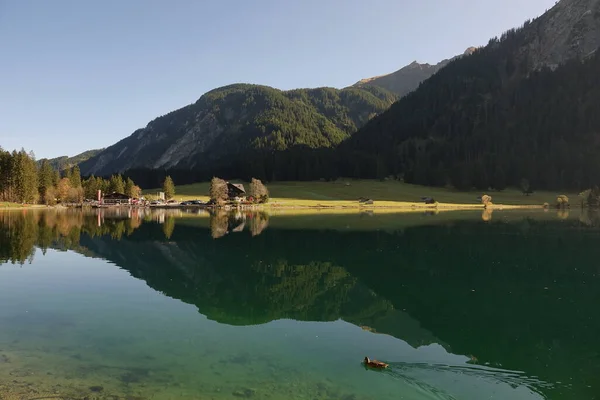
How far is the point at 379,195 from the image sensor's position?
16762 cm

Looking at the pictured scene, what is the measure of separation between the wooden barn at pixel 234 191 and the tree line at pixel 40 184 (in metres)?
39.6

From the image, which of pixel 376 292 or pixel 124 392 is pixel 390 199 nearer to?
pixel 376 292

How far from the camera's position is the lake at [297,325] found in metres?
12.5

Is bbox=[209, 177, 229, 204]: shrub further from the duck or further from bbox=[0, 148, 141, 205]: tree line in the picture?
the duck

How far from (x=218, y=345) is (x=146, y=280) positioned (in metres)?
14.5

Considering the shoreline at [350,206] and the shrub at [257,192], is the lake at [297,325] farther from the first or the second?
the shrub at [257,192]

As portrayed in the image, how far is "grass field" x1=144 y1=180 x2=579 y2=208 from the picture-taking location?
15312cm

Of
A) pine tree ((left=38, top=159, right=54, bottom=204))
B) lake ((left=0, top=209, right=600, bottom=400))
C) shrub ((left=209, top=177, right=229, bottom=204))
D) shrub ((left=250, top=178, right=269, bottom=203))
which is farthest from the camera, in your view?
shrub ((left=250, top=178, right=269, bottom=203))

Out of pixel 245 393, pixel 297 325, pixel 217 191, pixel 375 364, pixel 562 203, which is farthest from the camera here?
pixel 562 203

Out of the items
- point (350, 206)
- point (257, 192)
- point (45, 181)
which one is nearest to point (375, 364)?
point (350, 206)

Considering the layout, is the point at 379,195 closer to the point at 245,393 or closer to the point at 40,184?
the point at 40,184

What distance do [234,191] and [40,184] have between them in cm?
6433

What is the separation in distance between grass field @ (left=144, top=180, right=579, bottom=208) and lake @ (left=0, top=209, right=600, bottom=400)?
109 m

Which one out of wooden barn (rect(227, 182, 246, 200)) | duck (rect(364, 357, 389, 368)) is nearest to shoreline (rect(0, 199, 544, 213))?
wooden barn (rect(227, 182, 246, 200))
